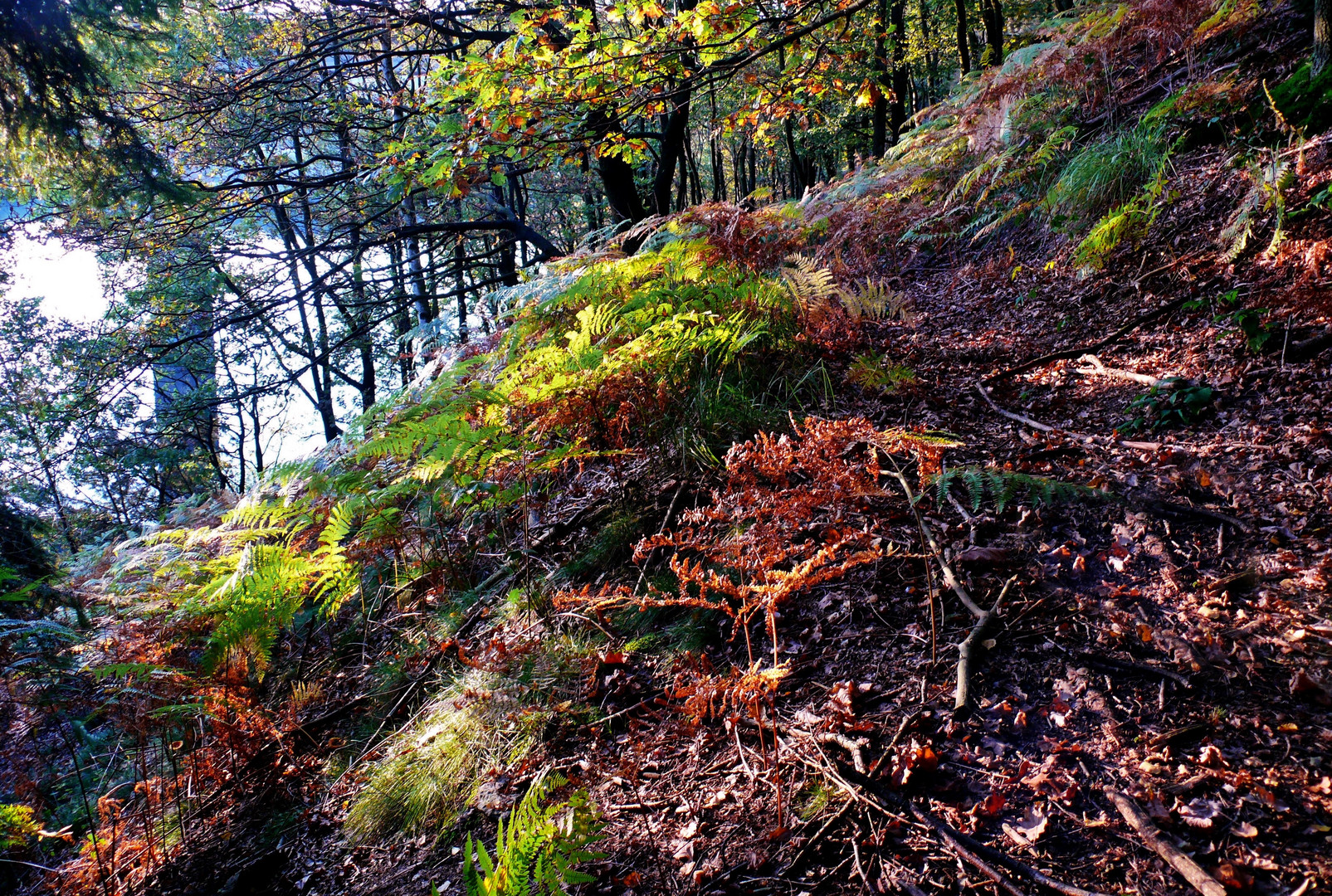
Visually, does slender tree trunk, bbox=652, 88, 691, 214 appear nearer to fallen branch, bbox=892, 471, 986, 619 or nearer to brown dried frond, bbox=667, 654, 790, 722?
fallen branch, bbox=892, 471, 986, 619

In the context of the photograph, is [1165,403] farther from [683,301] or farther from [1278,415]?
[683,301]

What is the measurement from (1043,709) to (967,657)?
19cm

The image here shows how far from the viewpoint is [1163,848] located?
105 cm

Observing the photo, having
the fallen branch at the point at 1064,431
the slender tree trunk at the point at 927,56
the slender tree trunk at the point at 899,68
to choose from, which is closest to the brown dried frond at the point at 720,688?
the fallen branch at the point at 1064,431

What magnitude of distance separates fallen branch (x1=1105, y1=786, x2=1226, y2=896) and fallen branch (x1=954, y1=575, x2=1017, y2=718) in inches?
12.3

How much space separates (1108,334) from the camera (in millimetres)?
3082

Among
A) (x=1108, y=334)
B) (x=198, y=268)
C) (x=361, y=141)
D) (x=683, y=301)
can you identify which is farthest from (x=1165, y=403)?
(x=361, y=141)

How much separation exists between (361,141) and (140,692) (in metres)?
8.28

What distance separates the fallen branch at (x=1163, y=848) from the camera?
0.97 m

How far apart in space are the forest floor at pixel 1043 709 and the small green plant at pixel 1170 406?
0.02 m

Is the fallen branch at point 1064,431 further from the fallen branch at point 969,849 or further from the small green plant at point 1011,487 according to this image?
the fallen branch at point 969,849

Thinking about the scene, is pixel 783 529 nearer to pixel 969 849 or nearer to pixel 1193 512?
pixel 969 849

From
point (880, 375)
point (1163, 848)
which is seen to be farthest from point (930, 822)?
point (880, 375)

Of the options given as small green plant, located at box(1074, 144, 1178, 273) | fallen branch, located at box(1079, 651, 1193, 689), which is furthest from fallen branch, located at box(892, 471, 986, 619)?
small green plant, located at box(1074, 144, 1178, 273)
